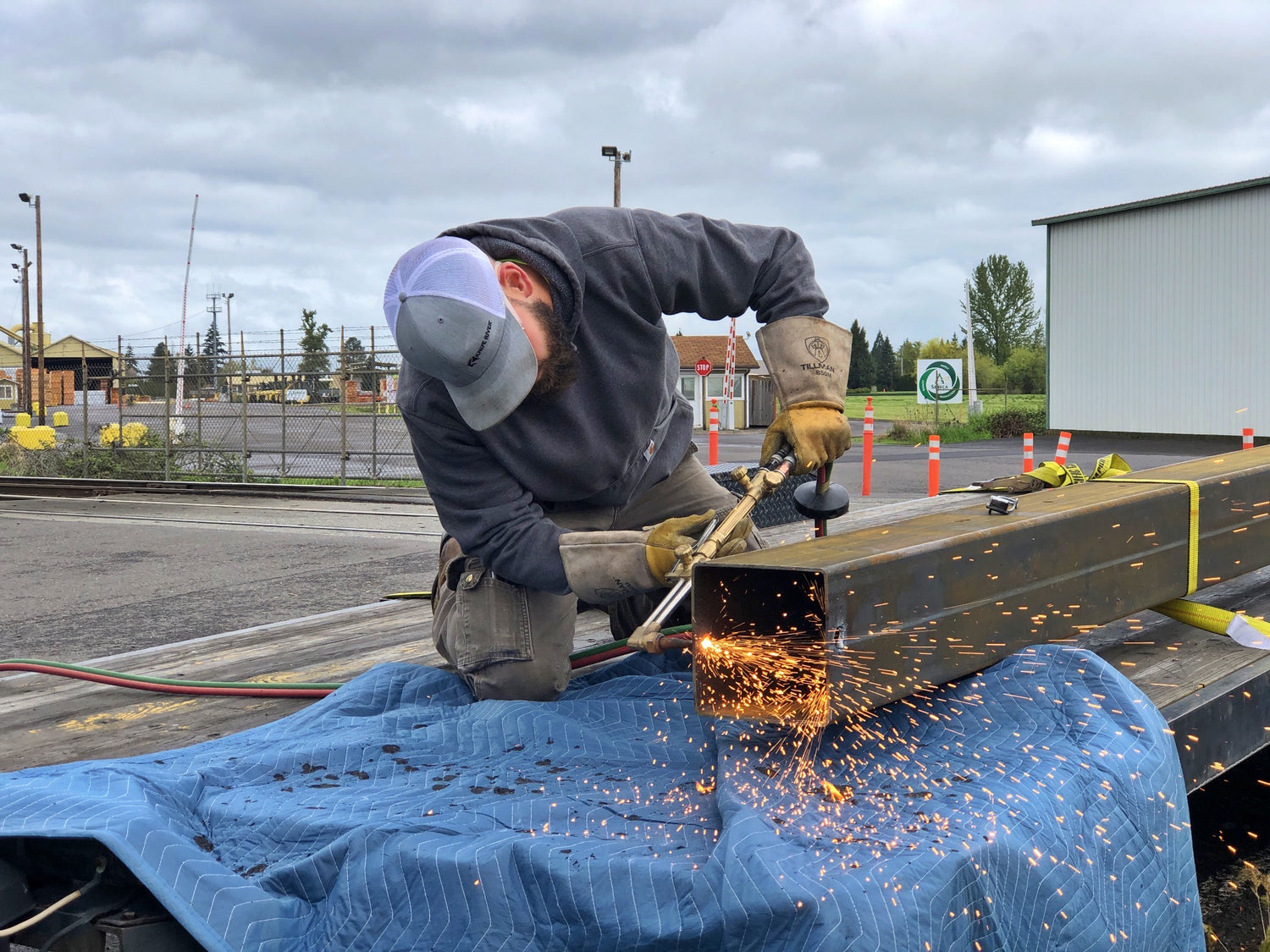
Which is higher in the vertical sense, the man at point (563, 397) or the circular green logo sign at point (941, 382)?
the circular green logo sign at point (941, 382)

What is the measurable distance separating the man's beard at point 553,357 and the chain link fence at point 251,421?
12.0m

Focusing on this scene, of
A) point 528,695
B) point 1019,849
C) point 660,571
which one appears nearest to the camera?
point 1019,849

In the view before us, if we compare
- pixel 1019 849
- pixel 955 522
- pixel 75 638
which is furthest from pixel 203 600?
pixel 1019 849

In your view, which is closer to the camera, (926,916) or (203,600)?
(926,916)

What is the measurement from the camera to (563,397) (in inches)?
101

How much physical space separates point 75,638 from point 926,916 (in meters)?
4.99

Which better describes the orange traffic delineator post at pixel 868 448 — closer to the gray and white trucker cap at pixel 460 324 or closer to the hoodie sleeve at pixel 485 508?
the hoodie sleeve at pixel 485 508

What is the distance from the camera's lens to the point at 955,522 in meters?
2.10

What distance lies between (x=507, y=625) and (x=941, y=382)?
12531 millimetres

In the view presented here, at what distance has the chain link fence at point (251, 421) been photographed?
1484cm

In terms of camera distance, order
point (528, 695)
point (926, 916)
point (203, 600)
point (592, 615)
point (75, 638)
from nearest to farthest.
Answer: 1. point (926, 916)
2. point (528, 695)
3. point (592, 615)
4. point (75, 638)
5. point (203, 600)

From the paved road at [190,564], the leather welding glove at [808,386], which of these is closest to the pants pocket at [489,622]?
the leather welding glove at [808,386]

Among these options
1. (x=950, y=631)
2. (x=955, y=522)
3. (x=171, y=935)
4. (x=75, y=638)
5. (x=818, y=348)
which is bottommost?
(x=75, y=638)

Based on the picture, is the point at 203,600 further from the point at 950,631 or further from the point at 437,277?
the point at 950,631
